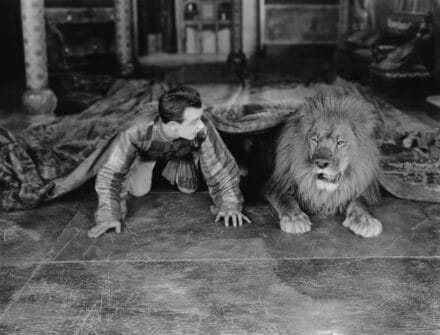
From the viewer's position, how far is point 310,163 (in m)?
3.50

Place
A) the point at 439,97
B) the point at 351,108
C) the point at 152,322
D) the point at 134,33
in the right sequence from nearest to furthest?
the point at 152,322
the point at 351,108
the point at 439,97
the point at 134,33

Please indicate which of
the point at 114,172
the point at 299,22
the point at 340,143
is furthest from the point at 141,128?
the point at 299,22

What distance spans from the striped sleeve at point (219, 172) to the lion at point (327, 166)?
231 millimetres

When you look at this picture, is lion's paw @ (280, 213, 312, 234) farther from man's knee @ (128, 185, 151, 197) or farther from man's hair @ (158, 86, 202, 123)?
man's knee @ (128, 185, 151, 197)

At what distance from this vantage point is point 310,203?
361cm

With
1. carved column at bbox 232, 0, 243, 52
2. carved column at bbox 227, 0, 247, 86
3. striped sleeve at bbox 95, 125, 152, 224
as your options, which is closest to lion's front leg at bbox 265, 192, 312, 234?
striped sleeve at bbox 95, 125, 152, 224

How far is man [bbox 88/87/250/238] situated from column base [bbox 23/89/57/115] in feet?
7.49

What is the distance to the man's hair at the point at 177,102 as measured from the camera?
3.28 metres

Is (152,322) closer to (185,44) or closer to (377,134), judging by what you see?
(377,134)

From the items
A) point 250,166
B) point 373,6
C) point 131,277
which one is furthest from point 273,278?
point 373,6

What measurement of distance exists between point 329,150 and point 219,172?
656 millimetres

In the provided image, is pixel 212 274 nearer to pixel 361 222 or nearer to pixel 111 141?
pixel 361 222

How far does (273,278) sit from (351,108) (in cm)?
114

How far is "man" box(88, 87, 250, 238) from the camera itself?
332cm
